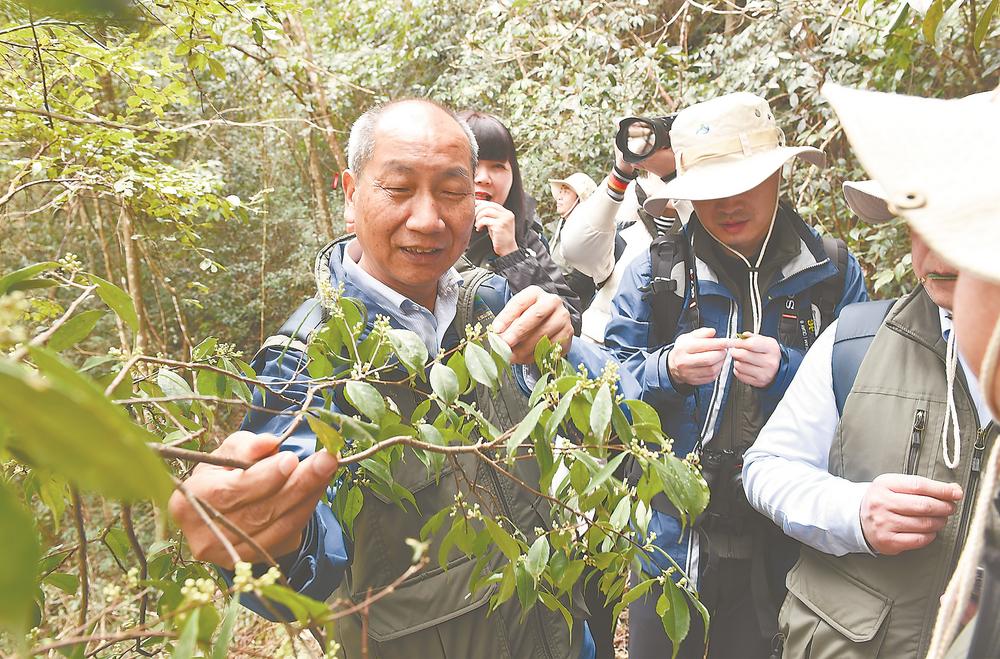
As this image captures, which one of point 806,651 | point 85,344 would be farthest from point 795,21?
point 85,344

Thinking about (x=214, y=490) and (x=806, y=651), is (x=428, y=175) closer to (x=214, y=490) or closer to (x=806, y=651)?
(x=214, y=490)

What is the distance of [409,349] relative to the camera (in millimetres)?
1186

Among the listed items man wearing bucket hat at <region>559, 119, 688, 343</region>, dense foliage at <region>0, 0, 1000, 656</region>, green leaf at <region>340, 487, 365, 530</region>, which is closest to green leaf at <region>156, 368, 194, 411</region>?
dense foliage at <region>0, 0, 1000, 656</region>

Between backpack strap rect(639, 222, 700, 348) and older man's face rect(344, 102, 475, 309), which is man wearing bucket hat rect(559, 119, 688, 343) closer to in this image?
backpack strap rect(639, 222, 700, 348)

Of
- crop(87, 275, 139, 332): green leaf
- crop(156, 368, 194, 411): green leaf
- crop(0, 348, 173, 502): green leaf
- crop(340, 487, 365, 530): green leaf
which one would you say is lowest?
crop(340, 487, 365, 530): green leaf

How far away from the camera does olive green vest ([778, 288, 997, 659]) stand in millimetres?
1448

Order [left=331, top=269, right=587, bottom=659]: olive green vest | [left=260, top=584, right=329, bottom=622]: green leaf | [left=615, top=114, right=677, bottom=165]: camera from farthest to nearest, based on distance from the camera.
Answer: [left=615, top=114, right=677, bottom=165]: camera → [left=331, top=269, right=587, bottom=659]: olive green vest → [left=260, top=584, right=329, bottom=622]: green leaf

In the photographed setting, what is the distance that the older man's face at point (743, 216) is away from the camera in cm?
234

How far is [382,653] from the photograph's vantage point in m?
1.61

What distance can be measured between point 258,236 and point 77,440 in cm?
1052

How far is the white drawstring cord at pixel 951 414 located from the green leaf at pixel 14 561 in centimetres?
165

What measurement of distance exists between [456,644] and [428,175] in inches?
47.3

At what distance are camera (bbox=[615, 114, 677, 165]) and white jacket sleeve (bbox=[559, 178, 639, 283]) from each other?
273mm

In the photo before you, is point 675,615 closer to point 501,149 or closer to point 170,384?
point 170,384
